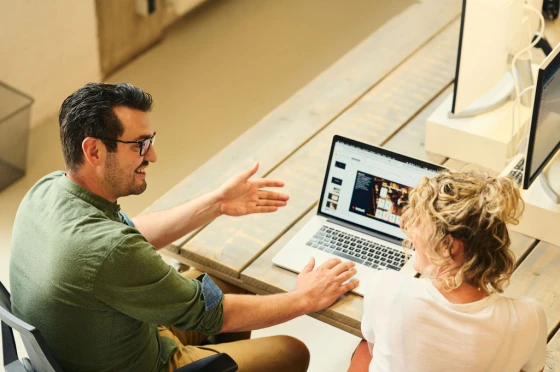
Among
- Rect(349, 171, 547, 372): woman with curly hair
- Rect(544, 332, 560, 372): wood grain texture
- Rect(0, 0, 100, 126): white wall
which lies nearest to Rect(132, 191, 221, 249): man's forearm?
Rect(349, 171, 547, 372): woman with curly hair

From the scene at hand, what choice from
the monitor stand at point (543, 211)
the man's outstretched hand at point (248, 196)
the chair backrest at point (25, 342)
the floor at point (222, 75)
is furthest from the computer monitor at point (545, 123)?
the chair backrest at point (25, 342)

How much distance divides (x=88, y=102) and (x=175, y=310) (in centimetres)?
54

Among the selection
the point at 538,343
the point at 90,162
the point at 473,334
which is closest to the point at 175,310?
the point at 90,162

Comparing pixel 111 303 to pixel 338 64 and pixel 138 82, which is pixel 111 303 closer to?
pixel 338 64

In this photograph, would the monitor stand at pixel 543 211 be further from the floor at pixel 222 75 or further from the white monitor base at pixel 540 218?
the floor at pixel 222 75

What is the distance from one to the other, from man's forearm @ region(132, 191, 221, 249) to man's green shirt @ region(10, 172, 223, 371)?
0.33 m

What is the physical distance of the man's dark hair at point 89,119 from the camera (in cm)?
197

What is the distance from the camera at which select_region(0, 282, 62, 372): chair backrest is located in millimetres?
1735

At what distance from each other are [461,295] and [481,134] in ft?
3.13

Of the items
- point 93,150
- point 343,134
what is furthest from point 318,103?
point 93,150

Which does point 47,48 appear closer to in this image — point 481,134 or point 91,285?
point 481,134

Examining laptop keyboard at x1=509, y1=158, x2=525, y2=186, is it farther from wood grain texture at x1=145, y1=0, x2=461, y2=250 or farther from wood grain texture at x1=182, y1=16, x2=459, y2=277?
wood grain texture at x1=145, y1=0, x2=461, y2=250

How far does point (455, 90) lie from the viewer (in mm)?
2672

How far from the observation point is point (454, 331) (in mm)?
1794
